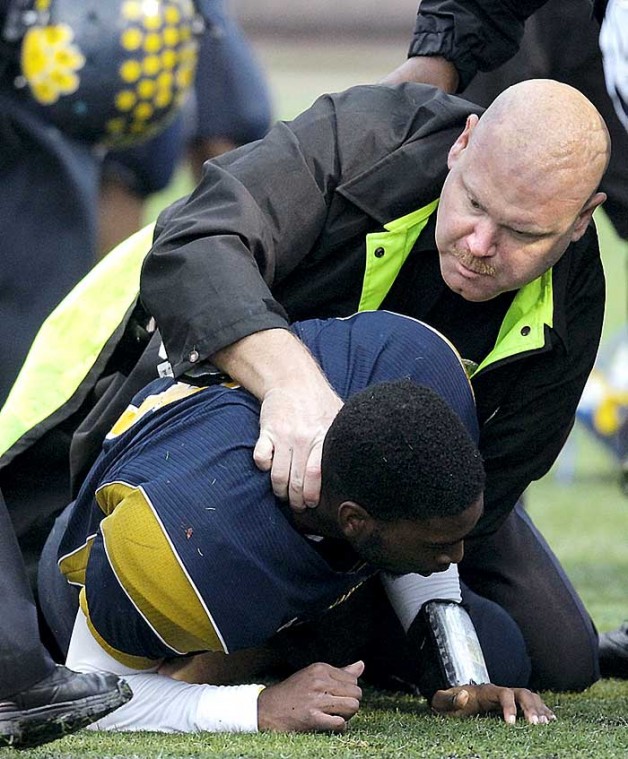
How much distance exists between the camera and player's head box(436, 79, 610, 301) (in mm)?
2330

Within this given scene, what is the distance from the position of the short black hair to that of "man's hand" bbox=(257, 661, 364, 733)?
0.33 m

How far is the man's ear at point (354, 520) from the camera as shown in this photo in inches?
83.4

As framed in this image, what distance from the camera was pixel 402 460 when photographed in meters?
2.07

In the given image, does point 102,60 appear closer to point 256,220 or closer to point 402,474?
point 256,220

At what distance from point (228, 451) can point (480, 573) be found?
88 cm

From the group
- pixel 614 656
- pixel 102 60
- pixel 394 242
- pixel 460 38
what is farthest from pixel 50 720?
pixel 102 60

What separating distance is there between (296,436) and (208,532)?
167 mm

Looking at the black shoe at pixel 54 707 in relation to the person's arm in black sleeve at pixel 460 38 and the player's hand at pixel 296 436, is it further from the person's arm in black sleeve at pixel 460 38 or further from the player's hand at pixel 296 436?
the person's arm in black sleeve at pixel 460 38

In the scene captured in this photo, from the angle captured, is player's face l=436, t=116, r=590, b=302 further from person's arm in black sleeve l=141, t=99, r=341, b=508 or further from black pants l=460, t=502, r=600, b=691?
black pants l=460, t=502, r=600, b=691

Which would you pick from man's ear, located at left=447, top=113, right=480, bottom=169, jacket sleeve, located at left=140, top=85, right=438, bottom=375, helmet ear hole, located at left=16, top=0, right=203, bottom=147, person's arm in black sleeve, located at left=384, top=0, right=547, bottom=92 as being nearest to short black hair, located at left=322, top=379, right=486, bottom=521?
jacket sleeve, located at left=140, top=85, right=438, bottom=375

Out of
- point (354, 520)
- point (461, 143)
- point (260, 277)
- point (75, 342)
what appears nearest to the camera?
point (354, 520)

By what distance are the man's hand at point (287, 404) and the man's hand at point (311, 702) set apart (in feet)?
0.96

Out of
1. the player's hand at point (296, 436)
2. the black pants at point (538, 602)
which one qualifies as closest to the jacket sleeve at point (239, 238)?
the player's hand at point (296, 436)

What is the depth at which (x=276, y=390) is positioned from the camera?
2250 mm
